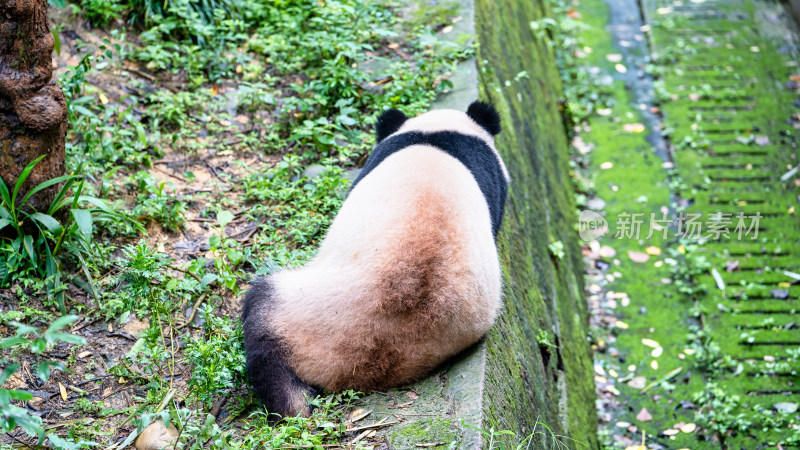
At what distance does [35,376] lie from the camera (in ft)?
9.82

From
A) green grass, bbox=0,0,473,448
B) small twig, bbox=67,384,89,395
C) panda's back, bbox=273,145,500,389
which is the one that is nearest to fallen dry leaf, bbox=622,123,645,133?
green grass, bbox=0,0,473,448

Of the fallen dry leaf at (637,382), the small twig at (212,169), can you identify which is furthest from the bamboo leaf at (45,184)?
the fallen dry leaf at (637,382)

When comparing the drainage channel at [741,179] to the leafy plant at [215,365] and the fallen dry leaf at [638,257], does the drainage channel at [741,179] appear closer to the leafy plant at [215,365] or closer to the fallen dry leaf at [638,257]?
the fallen dry leaf at [638,257]

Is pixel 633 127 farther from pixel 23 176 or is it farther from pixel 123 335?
pixel 23 176

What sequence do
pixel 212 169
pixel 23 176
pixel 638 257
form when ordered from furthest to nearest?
1. pixel 638 257
2. pixel 212 169
3. pixel 23 176

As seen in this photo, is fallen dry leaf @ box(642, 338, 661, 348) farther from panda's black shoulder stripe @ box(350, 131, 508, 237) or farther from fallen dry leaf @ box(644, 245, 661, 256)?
panda's black shoulder stripe @ box(350, 131, 508, 237)

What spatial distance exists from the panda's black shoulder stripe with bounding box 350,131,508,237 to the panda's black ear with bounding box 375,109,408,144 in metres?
0.17

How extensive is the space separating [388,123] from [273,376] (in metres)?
1.53

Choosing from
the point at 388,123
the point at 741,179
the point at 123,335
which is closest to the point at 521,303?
the point at 388,123

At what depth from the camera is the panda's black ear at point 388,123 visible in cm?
378

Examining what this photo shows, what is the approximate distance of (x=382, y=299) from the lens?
2.82 metres

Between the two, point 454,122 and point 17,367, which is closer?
point 17,367

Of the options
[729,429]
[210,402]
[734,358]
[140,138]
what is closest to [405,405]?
[210,402]

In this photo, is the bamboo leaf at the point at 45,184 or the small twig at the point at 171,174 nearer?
the bamboo leaf at the point at 45,184
